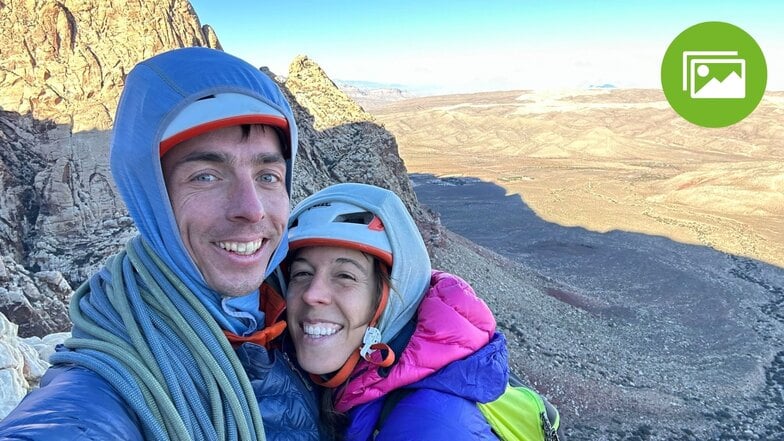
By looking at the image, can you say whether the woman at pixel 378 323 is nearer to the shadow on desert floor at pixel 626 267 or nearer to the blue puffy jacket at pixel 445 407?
the blue puffy jacket at pixel 445 407

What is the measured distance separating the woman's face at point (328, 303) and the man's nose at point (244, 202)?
0.69m

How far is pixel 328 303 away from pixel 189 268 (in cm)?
88

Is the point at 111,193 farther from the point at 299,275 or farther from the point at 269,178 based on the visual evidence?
the point at 269,178

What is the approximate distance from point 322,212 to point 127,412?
4.74ft

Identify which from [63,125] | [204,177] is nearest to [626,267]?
[63,125]

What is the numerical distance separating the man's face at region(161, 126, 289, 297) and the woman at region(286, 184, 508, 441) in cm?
60

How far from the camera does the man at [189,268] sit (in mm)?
1729

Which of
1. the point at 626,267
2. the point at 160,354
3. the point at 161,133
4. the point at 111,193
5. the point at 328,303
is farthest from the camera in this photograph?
the point at 626,267

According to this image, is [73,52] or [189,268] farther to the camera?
[73,52]

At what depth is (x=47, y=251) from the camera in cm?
1052

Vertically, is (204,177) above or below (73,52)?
below

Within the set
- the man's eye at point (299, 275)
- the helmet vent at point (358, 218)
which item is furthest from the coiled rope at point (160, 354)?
the helmet vent at point (358, 218)

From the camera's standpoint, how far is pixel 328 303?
274 cm

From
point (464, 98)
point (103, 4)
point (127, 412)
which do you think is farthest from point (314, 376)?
point (464, 98)
